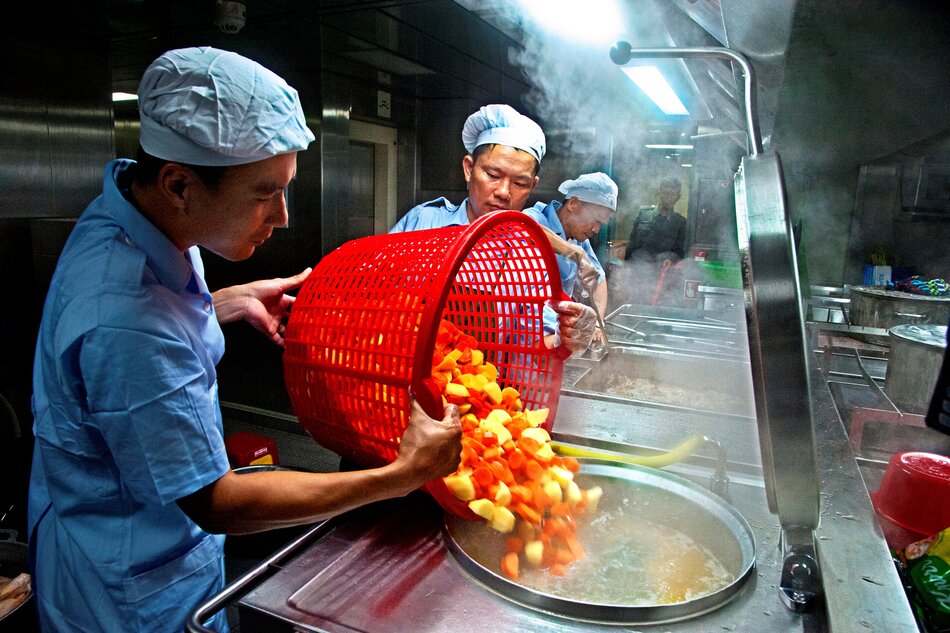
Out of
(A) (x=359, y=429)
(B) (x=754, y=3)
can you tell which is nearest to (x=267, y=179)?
(A) (x=359, y=429)

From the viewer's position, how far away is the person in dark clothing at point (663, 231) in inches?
270

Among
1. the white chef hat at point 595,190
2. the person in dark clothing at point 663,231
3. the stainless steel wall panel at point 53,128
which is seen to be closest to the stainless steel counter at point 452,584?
the white chef hat at point 595,190

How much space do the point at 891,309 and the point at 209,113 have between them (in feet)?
12.4

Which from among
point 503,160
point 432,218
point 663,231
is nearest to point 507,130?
point 503,160

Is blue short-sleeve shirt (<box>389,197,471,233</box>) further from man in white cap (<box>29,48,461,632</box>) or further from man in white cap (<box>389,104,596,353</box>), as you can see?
man in white cap (<box>29,48,461,632</box>)

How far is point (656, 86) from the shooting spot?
124 inches

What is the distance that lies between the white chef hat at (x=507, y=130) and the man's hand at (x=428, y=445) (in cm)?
159

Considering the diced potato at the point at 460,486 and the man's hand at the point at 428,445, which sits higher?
the man's hand at the point at 428,445

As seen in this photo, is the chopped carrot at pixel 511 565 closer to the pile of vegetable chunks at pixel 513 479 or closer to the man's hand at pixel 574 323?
the pile of vegetable chunks at pixel 513 479

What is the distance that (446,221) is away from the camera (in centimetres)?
254

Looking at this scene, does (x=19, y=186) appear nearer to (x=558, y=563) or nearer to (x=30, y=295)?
(x=30, y=295)

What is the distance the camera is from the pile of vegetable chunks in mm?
1137

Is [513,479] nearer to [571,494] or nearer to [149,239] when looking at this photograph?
[571,494]

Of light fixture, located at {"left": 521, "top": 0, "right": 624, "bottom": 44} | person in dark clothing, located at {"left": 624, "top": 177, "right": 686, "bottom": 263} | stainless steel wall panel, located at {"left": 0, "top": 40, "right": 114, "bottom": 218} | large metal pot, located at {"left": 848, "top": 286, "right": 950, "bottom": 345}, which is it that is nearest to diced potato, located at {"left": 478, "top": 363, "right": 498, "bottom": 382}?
light fixture, located at {"left": 521, "top": 0, "right": 624, "bottom": 44}
